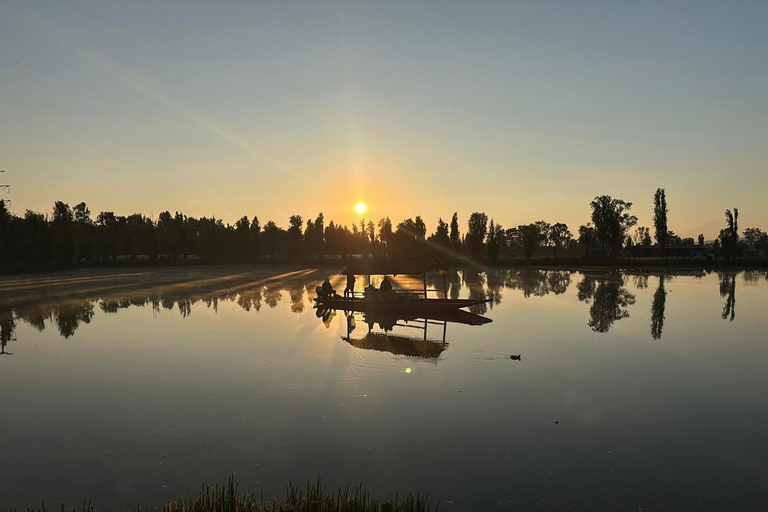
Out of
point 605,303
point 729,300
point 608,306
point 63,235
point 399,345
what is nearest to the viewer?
point 399,345

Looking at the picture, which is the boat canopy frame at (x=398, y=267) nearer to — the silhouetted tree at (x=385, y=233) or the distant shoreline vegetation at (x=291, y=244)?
the distant shoreline vegetation at (x=291, y=244)

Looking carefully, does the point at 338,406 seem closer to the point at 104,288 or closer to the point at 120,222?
the point at 104,288

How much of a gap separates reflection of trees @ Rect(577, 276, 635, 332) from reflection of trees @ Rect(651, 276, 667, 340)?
1630mm

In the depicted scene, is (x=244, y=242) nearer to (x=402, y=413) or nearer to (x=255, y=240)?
(x=255, y=240)

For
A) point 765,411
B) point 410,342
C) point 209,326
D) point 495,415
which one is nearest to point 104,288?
point 209,326

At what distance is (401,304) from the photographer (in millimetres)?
36688

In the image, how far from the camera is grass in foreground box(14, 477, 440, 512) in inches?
340

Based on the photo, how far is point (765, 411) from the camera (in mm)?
14867

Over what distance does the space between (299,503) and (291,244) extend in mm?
138892

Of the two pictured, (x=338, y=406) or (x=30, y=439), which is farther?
(x=338, y=406)

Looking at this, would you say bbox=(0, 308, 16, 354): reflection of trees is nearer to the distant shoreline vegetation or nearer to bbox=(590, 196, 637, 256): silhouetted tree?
the distant shoreline vegetation

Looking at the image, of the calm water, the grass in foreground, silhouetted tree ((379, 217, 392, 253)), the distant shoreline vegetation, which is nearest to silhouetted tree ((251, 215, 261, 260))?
the distant shoreline vegetation

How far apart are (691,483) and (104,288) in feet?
202

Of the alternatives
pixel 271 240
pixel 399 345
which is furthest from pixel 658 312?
pixel 271 240
